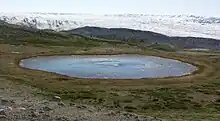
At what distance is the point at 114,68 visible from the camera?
2142 inches

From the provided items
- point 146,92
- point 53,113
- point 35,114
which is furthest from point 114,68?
point 35,114

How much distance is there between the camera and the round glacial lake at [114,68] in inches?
1908

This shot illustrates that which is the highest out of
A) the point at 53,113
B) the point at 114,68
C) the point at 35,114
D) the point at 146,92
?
the point at 35,114

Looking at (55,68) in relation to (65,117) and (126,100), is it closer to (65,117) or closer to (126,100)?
(126,100)

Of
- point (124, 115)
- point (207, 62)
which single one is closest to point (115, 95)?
point (124, 115)

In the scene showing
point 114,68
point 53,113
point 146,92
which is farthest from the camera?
point 114,68

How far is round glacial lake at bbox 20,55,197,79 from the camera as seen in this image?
48.5 meters

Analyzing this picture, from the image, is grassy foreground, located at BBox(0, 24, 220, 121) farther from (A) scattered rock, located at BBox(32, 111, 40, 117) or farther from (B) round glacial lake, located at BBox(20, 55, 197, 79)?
(A) scattered rock, located at BBox(32, 111, 40, 117)

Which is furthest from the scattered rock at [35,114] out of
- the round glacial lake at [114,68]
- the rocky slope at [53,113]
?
the round glacial lake at [114,68]

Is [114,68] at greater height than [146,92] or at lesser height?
lesser

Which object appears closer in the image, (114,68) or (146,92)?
(146,92)

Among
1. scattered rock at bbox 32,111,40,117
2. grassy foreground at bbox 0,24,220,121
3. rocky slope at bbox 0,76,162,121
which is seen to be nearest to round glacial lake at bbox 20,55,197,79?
grassy foreground at bbox 0,24,220,121

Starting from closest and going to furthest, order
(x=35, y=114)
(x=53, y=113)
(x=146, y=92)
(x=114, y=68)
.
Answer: (x=35, y=114) < (x=53, y=113) < (x=146, y=92) < (x=114, y=68)

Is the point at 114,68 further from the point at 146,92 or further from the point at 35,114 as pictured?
the point at 35,114
